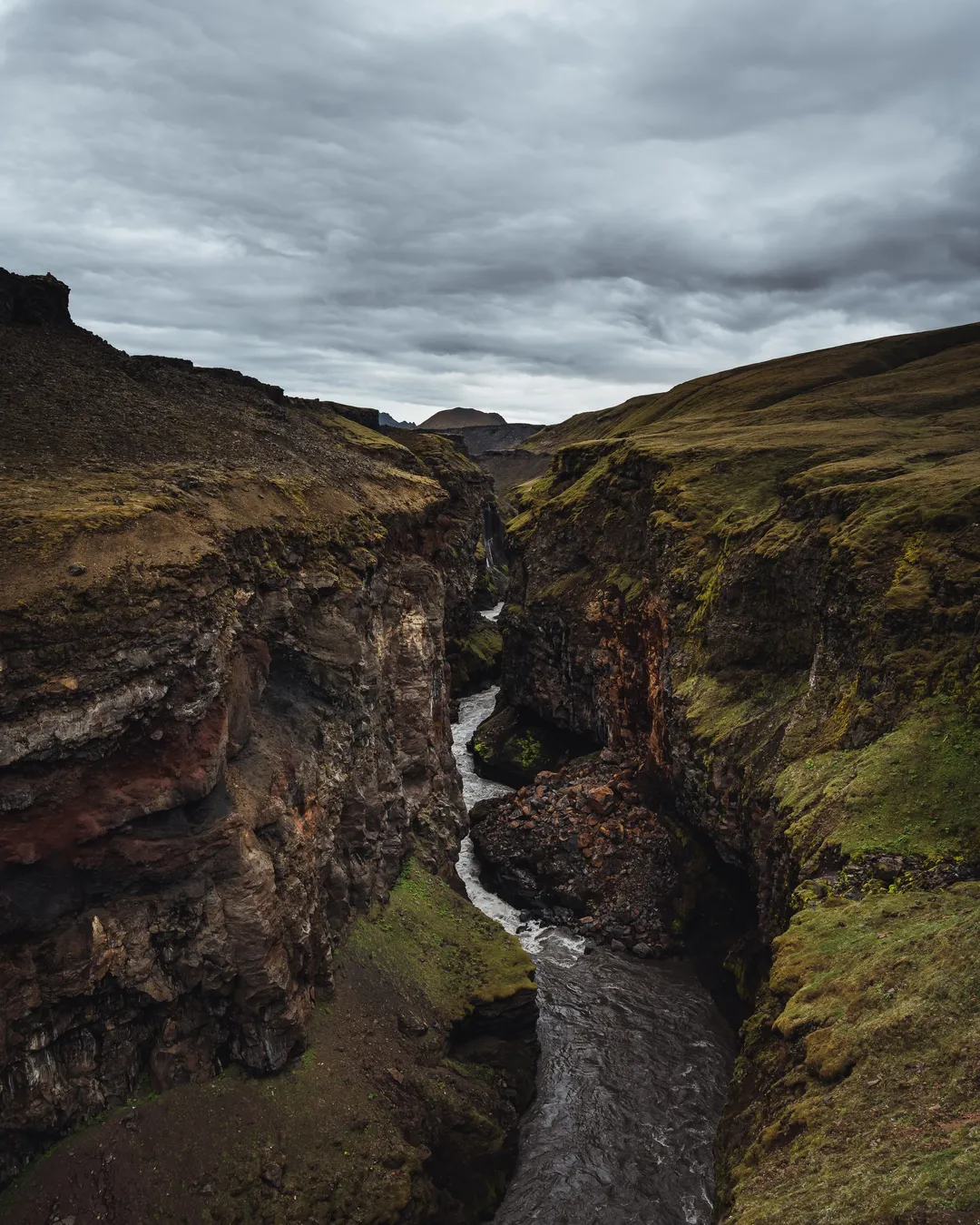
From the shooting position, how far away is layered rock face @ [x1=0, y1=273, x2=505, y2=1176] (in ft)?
66.9

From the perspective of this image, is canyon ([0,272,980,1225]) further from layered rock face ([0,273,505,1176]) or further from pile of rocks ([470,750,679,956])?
pile of rocks ([470,750,679,956])

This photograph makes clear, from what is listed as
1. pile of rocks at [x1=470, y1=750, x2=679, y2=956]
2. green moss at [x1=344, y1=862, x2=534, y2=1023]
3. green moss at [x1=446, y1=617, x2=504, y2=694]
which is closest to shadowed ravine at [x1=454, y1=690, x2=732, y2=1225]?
pile of rocks at [x1=470, y1=750, x2=679, y2=956]

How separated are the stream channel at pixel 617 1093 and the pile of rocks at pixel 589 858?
1.51 metres

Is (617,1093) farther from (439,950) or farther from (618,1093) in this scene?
(439,950)

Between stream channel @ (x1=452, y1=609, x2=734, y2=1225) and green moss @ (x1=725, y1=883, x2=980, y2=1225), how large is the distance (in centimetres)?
849

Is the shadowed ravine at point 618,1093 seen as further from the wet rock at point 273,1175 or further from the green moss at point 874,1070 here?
the green moss at point 874,1070

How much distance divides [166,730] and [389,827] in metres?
15.8

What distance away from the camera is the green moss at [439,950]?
1225 inches

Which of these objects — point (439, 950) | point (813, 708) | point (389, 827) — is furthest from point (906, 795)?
point (389, 827)

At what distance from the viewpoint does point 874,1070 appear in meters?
18.5

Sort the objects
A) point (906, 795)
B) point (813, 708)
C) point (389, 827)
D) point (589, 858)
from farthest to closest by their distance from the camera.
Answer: point (589, 858), point (389, 827), point (813, 708), point (906, 795)

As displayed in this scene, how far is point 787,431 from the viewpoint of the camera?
6191 centimetres

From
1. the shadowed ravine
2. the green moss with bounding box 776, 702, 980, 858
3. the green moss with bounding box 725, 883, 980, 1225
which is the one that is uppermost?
the green moss with bounding box 776, 702, 980, 858

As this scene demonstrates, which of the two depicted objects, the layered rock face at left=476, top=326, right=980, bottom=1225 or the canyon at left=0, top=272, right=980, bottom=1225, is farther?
the canyon at left=0, top=272, right=980, bottom=1225
